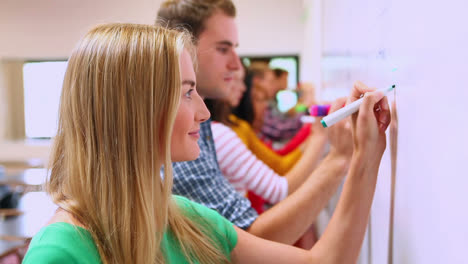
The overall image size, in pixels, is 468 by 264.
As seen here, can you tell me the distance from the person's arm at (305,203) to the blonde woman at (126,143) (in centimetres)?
18

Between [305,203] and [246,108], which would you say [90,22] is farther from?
[305,203]

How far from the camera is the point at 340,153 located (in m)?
0.81

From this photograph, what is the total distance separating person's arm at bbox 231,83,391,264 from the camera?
56 centimetres

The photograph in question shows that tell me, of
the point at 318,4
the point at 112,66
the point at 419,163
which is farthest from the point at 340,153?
the point at 318,4

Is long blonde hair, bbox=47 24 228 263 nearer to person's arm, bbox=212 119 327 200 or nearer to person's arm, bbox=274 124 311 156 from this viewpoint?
person's arm, bbox=212 119 327 200

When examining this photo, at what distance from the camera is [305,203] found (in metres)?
0.82

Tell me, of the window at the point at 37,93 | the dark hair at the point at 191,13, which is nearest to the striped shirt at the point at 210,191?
the dark hair at the point at 191,13

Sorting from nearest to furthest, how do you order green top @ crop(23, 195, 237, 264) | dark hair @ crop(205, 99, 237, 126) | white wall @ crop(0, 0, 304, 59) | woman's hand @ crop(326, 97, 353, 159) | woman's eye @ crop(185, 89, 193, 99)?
green top @ crop(23, 195, 237, 264), woman's eye @ crop(185, 89, 193, 99), woman's hand @ crop(326, 97, 353, 159), dark hair @ crop(205, 99, 237, 126), white wall @ crop(0, 0, 304, 59)

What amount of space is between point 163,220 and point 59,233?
0.17 meters

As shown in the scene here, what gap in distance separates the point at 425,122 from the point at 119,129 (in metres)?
0.41

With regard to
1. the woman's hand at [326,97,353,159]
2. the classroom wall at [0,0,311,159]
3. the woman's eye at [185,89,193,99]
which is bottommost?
the woman's hand at [326,97,353,159]

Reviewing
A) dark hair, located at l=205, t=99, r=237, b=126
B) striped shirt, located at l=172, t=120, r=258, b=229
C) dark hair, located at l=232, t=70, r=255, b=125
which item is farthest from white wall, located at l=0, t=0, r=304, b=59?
striped shirt, located at l=172, t=120, r=258, b=229

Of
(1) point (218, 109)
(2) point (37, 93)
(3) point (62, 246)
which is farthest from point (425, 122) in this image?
(2) point (37, 93)

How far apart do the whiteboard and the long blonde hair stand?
1.04ft
